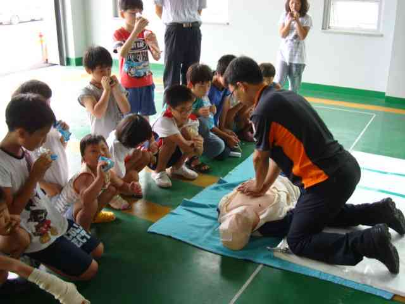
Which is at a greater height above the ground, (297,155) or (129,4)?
(129,4)

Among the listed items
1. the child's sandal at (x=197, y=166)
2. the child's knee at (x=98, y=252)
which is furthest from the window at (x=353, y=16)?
the child's knee at (x=98, y=252)

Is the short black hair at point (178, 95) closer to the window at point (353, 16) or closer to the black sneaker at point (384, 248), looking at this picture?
the black sneaker at point (384, 248)

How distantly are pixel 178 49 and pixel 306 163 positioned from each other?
2882 millimetres

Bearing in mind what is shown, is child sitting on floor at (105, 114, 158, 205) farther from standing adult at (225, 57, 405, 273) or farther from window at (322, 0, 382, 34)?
window at (322, 0, 382, 34)

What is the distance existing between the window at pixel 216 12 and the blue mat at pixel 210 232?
15.5 ft

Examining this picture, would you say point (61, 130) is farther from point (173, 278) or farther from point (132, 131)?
point (173, 278)

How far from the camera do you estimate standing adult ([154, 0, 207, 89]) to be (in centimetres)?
500

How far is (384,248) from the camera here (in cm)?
238

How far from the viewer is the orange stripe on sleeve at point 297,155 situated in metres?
2.55

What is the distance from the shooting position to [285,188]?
3.21m

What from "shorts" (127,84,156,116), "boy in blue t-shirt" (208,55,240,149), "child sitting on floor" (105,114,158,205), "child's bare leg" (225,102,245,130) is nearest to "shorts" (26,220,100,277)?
"child sitting on floor" (105,114,158,205)

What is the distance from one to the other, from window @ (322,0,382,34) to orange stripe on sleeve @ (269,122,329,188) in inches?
181

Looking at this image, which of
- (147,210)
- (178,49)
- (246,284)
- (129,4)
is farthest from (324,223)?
(178,49)

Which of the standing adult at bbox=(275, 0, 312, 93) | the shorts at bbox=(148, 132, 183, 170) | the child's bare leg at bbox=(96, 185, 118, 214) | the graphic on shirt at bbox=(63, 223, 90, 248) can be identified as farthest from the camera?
the standing adult at bbox=(275, 0, 312, 93)
